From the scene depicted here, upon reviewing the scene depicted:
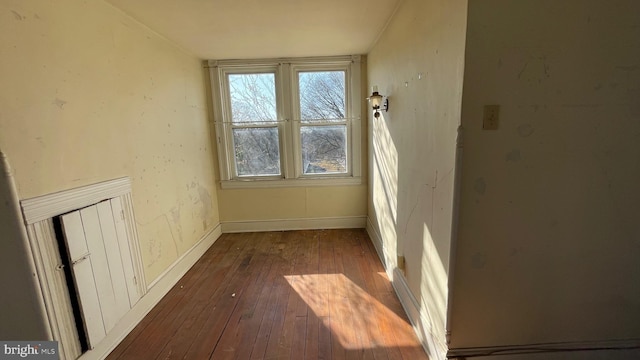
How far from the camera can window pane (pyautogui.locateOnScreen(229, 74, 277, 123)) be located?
3.50 m

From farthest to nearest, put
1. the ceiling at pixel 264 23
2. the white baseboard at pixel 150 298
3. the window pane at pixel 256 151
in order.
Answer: the window pane at pixel 256 151 → the ceiling at pixel 264 23 → the white baseboard at pixel 150 298

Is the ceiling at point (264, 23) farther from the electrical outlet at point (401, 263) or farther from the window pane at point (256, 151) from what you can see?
the electrical outlet at point (401, 263)

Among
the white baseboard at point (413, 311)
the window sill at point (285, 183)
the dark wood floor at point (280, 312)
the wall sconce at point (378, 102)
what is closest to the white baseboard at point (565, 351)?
the white baseboard at point (413, 311)

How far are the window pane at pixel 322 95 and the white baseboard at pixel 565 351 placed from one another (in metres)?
2.80

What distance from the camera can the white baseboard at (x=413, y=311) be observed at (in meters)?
1.56

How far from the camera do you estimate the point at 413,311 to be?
187cm

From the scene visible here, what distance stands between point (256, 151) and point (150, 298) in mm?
2048

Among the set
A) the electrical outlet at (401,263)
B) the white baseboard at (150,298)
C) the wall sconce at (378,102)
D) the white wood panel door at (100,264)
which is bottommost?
the white baseboard at (150,298)

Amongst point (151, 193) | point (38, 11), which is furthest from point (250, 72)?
point (38, 11)

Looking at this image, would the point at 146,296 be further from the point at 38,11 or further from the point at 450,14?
the point at 450,14

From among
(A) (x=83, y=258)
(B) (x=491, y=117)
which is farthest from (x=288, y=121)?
(B) (x=491, y=117)

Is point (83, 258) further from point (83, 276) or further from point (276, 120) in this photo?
point (276, 120)

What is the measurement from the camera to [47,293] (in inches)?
54.2

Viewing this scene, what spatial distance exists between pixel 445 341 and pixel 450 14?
164 centimetres
